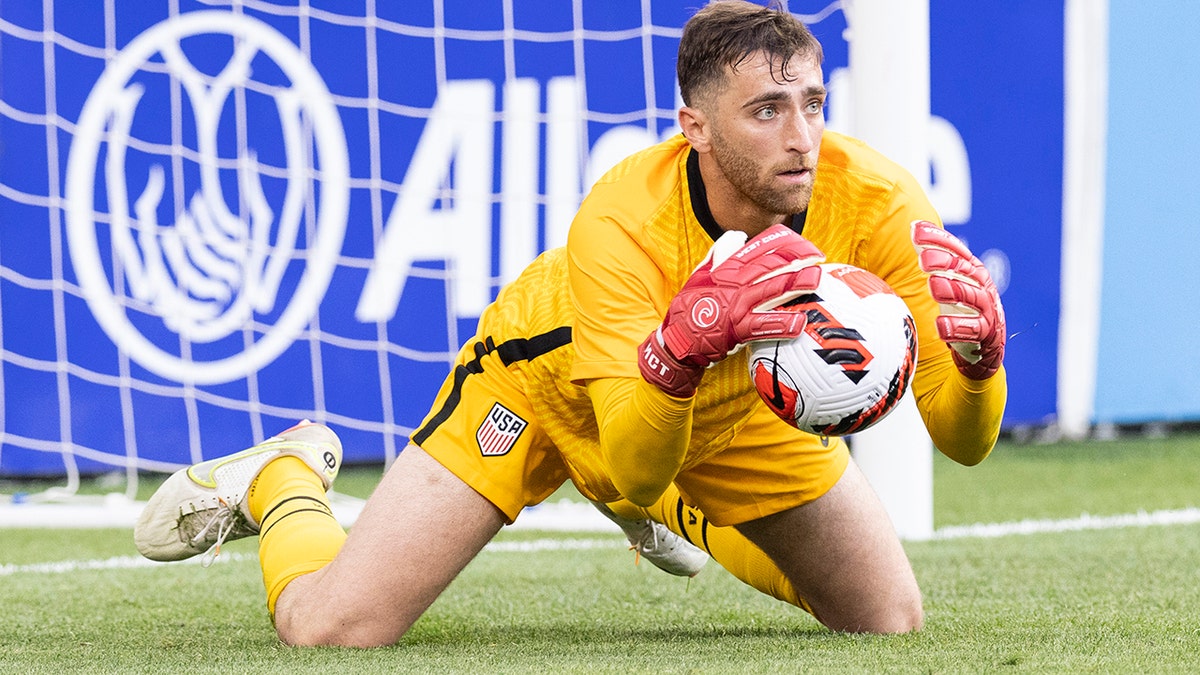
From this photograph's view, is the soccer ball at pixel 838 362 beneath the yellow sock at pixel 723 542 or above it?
above

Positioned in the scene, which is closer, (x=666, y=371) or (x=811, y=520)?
(x=666, y=371)

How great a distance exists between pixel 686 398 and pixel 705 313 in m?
0.19

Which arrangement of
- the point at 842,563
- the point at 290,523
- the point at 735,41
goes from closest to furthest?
the point at 735,41, the point at 842,563, the point at 290,523

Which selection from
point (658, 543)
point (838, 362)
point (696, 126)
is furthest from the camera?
point (658, 543)

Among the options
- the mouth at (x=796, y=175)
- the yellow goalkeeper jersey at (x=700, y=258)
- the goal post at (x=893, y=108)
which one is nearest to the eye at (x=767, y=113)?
the mouth at (x=796, y=175)

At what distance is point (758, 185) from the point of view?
3082 mm

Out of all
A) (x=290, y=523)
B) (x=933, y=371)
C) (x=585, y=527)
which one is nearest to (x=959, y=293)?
(x=933, y=371)

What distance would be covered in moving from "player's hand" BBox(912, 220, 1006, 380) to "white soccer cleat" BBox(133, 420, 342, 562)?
186 centimetres

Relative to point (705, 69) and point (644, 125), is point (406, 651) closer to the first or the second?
point (705, 69)

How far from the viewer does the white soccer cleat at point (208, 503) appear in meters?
3.92

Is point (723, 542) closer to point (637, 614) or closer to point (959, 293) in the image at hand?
point (637, 614)

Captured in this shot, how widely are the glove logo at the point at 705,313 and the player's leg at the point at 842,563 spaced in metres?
0.96

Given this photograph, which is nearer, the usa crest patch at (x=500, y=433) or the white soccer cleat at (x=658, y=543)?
the usa crest patch at (x=500, y=433)

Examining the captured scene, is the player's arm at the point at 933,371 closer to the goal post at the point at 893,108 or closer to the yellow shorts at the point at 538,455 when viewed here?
the yellow shorts at the point at 538,455
